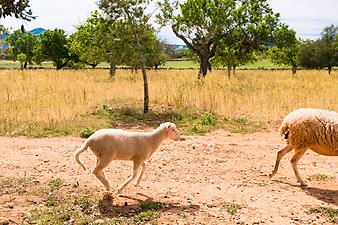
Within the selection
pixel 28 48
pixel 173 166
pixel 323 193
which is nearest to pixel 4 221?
pixel 173 166

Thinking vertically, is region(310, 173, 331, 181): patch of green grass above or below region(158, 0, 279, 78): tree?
below

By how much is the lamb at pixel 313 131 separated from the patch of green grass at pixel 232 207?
6.21ft

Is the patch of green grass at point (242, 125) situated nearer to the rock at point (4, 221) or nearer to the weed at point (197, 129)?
the weed at point (197, 129)

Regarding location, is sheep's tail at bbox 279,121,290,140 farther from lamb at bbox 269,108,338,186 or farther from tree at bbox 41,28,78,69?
tree at bbox 41,28,78,69

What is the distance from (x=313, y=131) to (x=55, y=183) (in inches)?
180

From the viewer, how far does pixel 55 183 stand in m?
6.93

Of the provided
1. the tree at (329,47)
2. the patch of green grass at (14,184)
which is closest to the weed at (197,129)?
the patch of green grass at (14,184)

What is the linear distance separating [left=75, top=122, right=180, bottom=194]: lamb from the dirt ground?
1.59ft

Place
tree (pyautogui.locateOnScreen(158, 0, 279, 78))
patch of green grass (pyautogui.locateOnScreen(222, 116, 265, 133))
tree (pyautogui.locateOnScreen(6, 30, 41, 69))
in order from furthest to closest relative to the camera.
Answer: tree (pyautogui.locateOnScreen(6, 30, 41, 69)) < tree (pyautogui.locateOnScreen(158, 0, 279, 78)) < patch of green grass (pyautogui.locateOnScreen(222, 116, 265, 133))

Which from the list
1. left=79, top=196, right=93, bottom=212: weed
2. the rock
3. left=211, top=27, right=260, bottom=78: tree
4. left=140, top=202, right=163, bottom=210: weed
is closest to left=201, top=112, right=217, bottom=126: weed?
left=140, top=202, right=163, bottom=210: weed

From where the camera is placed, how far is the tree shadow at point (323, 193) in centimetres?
682

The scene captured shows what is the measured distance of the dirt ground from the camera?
19.7ft

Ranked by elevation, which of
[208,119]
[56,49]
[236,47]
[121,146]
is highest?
[56,49]

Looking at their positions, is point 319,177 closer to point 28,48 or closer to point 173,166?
point 173,166
